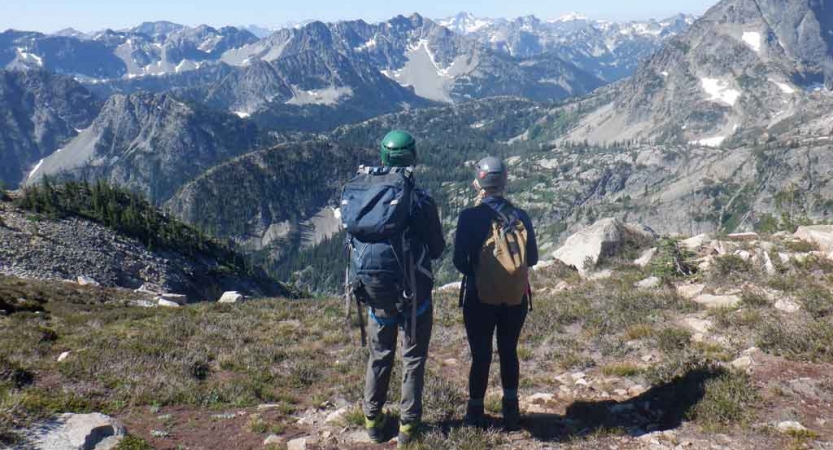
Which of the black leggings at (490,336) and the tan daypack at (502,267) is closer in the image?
the tan daypack at (502,267)

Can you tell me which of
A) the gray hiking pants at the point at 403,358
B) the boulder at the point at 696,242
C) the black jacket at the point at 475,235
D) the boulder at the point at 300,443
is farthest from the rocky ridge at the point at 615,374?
the black jacket at the point at 475,235

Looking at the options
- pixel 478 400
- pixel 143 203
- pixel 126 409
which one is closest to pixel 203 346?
pixel 126 409

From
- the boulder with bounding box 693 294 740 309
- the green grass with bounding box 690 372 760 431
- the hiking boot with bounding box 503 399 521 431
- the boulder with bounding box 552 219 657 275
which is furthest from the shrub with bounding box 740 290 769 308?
the boulder with bounding box 552 219 657 275

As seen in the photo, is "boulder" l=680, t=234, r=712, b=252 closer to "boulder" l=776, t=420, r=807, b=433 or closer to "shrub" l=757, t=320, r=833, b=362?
"shrub" l=757, t=320, r=833, b=362

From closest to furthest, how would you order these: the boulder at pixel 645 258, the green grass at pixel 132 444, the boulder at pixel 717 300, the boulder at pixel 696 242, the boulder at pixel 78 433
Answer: the boulder at pixel 78 433, the green grass at pixel 132 444, the boulder at pixel 717 300, the boulder at pixel 696 242, the boulder at pixel 645 258

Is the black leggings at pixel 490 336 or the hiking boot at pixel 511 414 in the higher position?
the black leggings at pixel 490 336

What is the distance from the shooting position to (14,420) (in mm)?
7379

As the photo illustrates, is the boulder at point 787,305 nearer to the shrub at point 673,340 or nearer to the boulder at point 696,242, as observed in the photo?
the shrub at point 673,340

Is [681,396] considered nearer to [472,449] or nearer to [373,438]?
[472,449]

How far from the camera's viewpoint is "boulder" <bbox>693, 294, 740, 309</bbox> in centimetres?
1337

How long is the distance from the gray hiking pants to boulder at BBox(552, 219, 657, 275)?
634 inches

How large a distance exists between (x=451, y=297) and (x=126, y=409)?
12.3m

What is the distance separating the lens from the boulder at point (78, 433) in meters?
7.20

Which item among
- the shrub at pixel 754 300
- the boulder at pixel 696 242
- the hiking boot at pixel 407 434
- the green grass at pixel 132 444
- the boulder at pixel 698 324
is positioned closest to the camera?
the green grass at pixel 132 444
